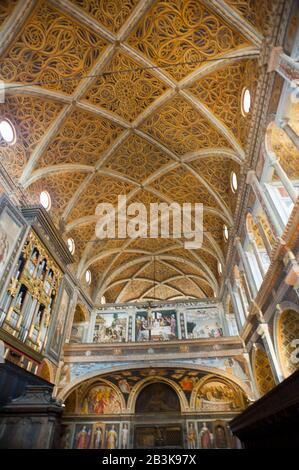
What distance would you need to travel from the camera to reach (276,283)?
8820 millimetres

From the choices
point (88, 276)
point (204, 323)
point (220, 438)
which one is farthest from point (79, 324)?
point (220, 438)

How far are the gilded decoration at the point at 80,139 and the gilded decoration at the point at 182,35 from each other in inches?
149

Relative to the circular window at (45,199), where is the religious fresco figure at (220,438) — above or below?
below

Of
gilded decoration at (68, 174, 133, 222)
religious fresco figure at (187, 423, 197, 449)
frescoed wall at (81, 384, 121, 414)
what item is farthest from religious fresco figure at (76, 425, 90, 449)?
gilded decoration at (68, 174, 133, 222)

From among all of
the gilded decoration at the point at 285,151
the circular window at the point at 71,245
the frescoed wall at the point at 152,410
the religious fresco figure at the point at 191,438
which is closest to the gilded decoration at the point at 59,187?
the circular window at the point at 71,245

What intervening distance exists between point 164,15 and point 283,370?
41.4ft

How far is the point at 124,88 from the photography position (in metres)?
11.6

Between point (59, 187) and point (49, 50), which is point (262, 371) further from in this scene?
point (49, 50)

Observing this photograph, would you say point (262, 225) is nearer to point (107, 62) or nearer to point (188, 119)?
point (188, 119)

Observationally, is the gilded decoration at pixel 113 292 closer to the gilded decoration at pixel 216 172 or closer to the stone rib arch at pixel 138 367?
the stone rib arch at pixel 138 367

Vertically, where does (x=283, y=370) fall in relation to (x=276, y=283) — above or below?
below

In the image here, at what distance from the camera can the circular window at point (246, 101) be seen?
985 cm
